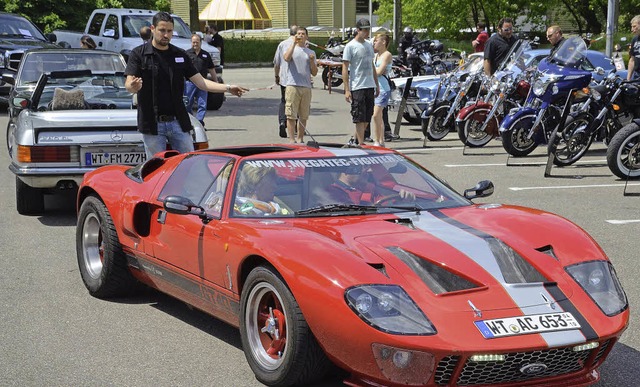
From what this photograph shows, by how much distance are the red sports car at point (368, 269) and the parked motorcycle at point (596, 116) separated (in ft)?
23.8

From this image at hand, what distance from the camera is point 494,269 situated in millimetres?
4734

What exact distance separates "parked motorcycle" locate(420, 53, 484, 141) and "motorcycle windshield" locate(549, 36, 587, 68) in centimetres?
212

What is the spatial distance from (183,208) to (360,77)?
27.3 ft

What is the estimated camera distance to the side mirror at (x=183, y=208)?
5637 millimetres

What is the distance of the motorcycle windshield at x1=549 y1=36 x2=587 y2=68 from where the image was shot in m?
13.8

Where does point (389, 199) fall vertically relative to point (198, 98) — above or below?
above

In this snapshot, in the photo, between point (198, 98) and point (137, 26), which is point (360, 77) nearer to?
point (198, 98)

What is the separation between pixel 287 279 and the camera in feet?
15.4

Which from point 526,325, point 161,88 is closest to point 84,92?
point 161,88

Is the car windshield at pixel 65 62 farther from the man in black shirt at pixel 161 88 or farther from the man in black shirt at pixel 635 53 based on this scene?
the man in black shirt at pixel 635 53

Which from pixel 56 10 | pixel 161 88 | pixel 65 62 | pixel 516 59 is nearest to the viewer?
pixel 161 88

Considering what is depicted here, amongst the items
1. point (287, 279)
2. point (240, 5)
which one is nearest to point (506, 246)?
point (287, 279)

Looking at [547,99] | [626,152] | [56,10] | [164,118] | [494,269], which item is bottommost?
[626,152]

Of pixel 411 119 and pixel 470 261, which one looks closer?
pixel 470 261
